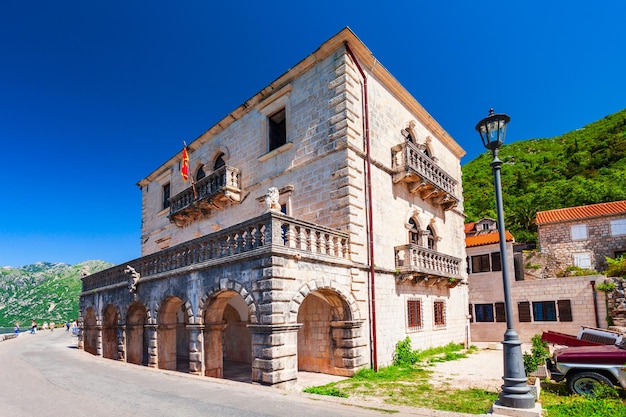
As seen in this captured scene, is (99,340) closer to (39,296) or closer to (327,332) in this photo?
(327,332)

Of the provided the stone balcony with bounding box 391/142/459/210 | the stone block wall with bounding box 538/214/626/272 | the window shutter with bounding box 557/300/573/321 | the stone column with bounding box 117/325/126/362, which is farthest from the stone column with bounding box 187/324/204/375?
the stone block wall with bounding box 538/214/626/272

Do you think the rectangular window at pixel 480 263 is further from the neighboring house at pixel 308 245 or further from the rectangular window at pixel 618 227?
the rectangular window at pixel 618 227

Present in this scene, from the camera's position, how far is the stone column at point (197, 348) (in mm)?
12312

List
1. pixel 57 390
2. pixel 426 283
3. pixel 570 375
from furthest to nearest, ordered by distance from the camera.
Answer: pixel 426 283 < pixel 57 390 < pixel 570 375

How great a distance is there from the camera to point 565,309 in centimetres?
2147

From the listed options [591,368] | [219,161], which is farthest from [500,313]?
[219,161]

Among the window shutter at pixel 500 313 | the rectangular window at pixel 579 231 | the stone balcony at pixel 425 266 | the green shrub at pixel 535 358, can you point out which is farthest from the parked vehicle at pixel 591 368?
the rectangular window at pixel 579 231

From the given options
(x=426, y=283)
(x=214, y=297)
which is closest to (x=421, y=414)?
(x=214, y=297)

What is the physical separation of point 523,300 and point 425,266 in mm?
10401

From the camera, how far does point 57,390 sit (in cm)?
976

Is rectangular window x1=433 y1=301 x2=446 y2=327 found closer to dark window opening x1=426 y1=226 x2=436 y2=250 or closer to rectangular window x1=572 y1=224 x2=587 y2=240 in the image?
dark window opening x1=426 y1=226 x2=436 y2=250

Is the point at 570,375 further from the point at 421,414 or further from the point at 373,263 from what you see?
the point at 373,263

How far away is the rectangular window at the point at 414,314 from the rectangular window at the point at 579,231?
67.2ft

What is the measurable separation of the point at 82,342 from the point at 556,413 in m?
22.5
